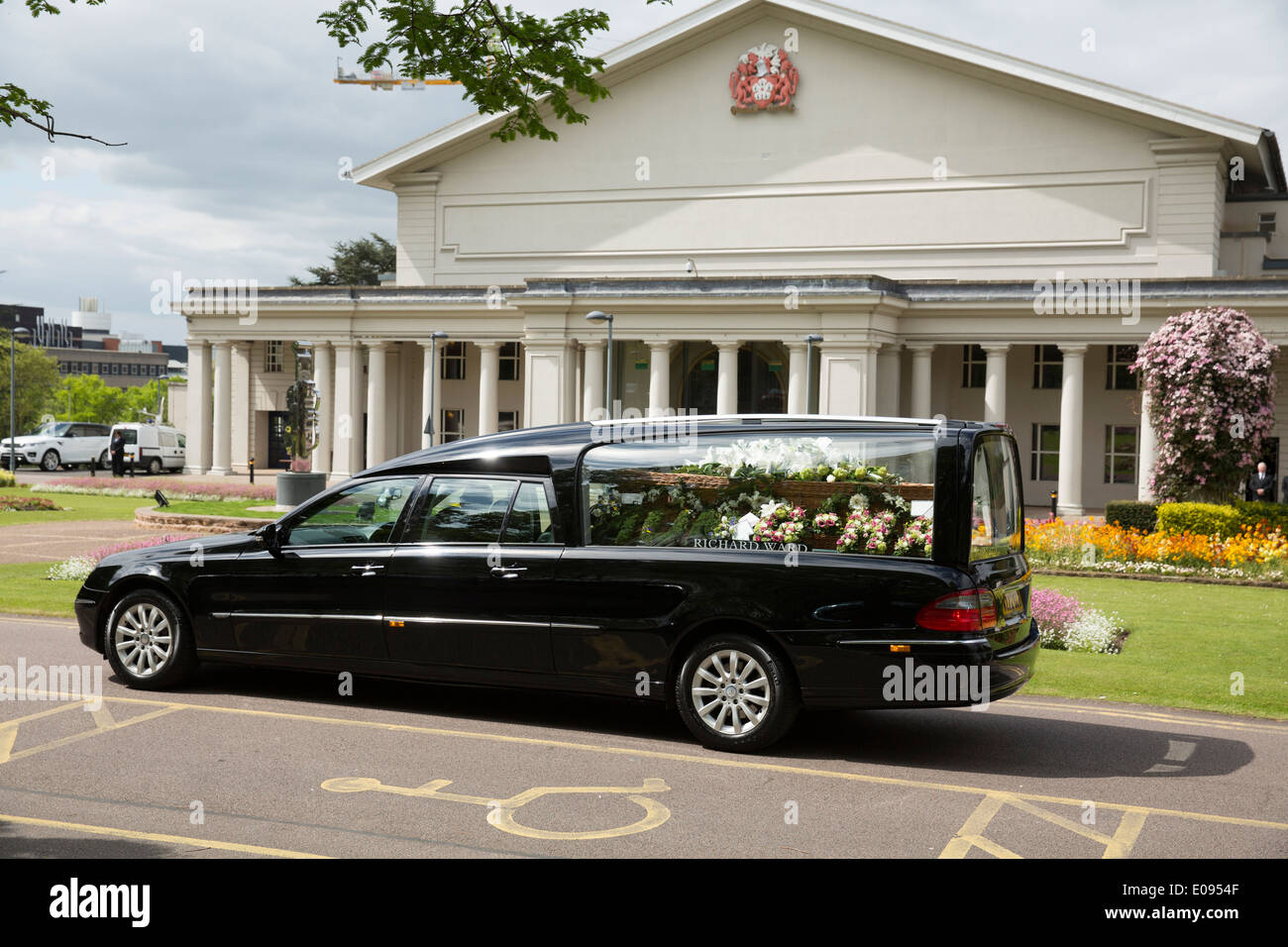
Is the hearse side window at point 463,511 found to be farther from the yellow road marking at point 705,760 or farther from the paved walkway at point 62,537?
the paved walkway at point 62,537

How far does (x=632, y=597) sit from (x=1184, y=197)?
1377 inches

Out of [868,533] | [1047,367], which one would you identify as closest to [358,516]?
A: [868,533]

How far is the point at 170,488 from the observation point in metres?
36.2

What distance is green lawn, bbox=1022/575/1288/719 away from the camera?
9656 millimetres

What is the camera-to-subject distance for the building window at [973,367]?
40.6 metres

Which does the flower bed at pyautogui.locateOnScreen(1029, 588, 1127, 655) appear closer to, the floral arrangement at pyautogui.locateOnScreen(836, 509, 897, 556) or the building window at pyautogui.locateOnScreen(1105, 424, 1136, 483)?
the floral arrangement at pyautogui.locateOnScreen(836, 509, 897, 556)

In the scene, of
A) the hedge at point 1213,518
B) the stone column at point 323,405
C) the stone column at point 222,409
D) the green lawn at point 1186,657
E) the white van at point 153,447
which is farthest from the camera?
the white van at point 153,447

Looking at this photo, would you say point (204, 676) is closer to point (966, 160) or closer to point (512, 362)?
point (966, 160)

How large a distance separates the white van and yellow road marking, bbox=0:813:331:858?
157ft

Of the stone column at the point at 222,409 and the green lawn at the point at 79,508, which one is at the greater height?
the stone column at the point at 222,409

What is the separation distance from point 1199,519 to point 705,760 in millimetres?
17262

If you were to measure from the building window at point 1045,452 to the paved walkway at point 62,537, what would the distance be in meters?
26.4

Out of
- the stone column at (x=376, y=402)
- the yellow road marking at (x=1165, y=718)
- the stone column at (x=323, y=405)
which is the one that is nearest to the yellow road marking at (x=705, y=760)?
the yellow road marking at (x=1165, y=718)

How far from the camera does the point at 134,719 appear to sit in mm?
8062
